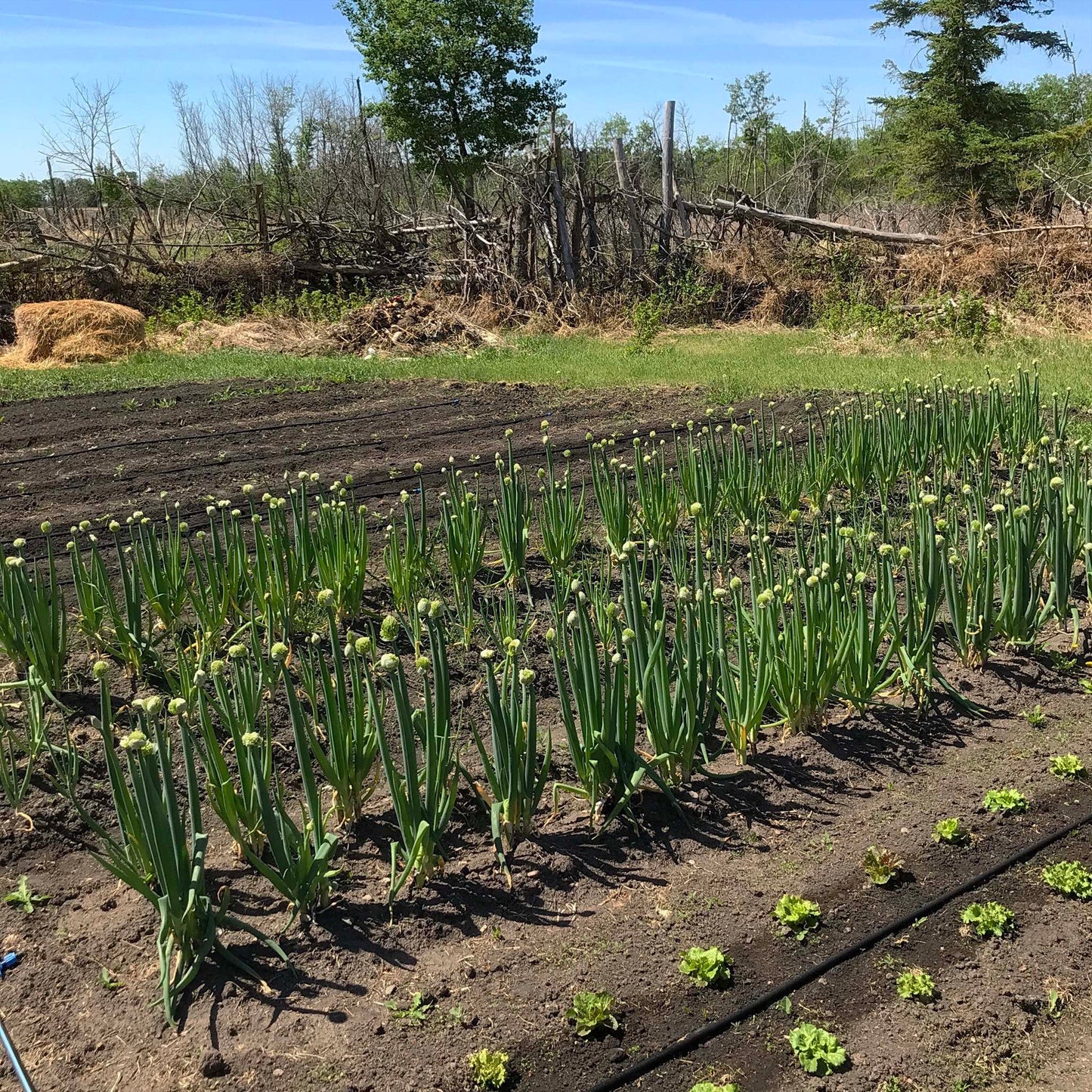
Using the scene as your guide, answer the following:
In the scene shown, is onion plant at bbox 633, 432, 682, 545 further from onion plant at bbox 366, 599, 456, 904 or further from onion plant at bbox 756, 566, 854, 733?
onion plant at bbox 366, 599, 456, 904

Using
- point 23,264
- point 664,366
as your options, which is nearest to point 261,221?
point 23,264

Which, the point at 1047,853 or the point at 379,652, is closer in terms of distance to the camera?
the point at 1047,853

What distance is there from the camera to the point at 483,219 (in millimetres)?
14703

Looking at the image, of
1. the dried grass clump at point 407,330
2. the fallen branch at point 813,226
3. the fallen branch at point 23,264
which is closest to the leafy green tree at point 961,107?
the fallen branch at point 813,226

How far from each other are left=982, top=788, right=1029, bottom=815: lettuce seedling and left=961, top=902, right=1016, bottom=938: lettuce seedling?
44cm

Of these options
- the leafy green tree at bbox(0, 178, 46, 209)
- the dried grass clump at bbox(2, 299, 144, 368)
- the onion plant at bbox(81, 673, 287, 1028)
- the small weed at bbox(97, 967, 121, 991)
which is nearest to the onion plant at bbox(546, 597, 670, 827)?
the onion plant at bbox(81, 673, 287, 1028)

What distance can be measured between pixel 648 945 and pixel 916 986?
0.58 m

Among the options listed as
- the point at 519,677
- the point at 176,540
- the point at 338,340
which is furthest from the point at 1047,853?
the point at 338,340

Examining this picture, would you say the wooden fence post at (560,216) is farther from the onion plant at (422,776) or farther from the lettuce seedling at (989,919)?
the lettuce seedling at (989,919)

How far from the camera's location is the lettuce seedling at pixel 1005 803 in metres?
2.69

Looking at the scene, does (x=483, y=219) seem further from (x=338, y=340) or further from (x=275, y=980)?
(x=275, y=980)

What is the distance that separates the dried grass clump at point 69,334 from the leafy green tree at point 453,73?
1189 centimetres

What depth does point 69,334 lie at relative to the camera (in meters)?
12.8

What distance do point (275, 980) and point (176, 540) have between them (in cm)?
187
